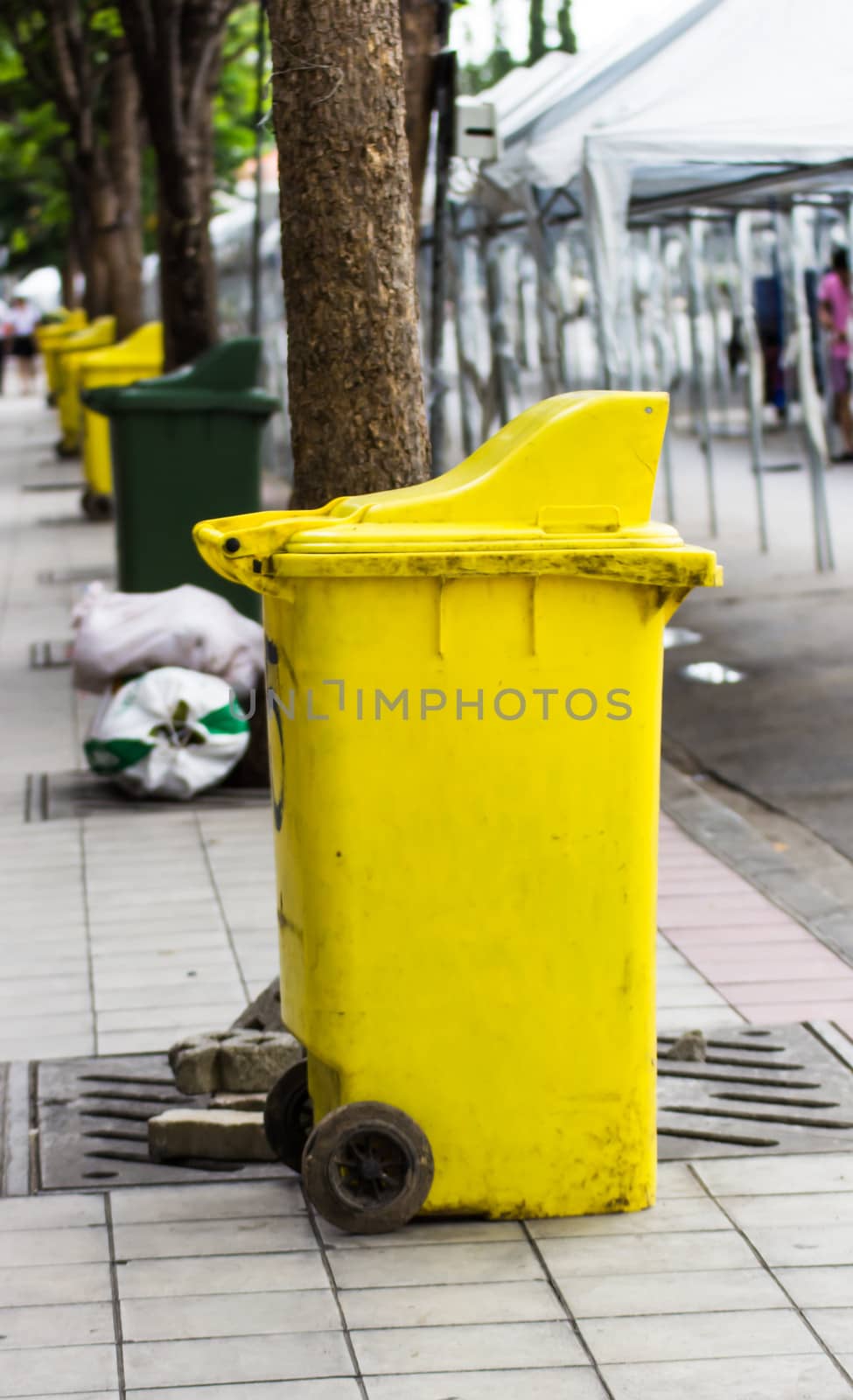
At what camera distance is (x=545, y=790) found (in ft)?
11.1

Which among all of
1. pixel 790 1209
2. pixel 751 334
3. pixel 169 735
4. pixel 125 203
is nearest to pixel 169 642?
pixel 169 735

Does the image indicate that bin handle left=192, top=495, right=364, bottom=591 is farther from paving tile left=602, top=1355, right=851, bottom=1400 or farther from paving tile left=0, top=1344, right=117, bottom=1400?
paving tile left=602, top=1355, right=851, bottom=1400

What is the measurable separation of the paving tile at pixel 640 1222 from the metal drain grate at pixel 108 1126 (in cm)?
Answer: 61

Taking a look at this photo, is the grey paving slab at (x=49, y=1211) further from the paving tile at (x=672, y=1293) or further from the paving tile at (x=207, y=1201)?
the paving tile at (x=672, y=1293)

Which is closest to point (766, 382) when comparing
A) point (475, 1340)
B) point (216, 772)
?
point (216, 772)

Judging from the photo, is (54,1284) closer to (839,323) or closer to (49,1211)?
(49,1211)

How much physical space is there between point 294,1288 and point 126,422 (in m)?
6.82

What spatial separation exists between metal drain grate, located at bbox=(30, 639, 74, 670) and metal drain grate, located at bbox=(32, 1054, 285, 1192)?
577cm

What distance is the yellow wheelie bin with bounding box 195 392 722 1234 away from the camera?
332 cm

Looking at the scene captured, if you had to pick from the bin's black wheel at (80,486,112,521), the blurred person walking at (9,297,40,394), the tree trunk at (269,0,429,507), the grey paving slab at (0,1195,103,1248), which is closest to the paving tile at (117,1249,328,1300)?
the grey paving slab at (0,1195,103,1248)

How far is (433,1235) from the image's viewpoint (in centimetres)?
347

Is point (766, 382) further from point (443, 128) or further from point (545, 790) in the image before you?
point (545, 790)

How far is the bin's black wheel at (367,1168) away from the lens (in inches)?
134

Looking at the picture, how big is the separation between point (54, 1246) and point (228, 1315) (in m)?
0.46
